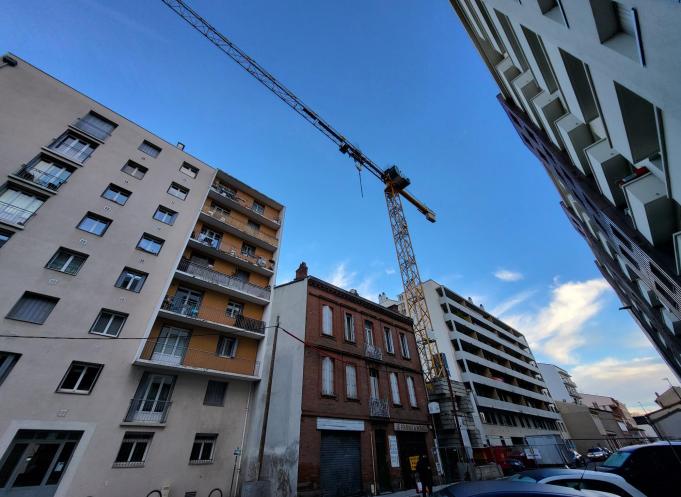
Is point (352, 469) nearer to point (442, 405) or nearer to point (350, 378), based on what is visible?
point (350, 378)

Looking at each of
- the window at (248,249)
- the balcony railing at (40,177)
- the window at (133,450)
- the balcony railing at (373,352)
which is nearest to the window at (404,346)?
the balcony railing at (373,352)

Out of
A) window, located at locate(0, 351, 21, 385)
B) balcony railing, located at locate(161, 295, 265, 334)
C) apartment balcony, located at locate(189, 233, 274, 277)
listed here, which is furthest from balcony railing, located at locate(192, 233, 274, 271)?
window, located at locate(0, 351, 21, 385)

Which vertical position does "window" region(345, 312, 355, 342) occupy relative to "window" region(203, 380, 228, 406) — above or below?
above

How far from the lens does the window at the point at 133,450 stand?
12.3m

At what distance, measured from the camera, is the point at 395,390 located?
1972 cm

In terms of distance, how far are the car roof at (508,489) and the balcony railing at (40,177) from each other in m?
20.5

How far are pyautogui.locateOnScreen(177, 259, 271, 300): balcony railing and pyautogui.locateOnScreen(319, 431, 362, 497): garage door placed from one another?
963 centimetres

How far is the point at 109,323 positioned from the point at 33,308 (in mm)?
2821

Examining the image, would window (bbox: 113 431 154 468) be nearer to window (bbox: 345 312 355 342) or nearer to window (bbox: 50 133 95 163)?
window (bbox: 345 312 355 342)

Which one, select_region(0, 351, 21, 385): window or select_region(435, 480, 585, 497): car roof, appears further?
select_region(0, 351, 21, 385): window

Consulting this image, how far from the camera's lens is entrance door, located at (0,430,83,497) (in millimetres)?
10422

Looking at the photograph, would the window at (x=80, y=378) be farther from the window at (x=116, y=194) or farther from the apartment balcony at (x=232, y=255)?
the window at (x=116, y=194)

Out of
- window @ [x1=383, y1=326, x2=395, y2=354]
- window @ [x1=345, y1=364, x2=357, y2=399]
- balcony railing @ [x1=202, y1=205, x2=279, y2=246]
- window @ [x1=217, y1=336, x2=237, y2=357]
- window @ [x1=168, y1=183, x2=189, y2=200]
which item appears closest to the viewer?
window @ [x1=345, y1=364, x2=357, y2=399]

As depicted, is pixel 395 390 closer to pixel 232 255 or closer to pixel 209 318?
pixel 209 318
